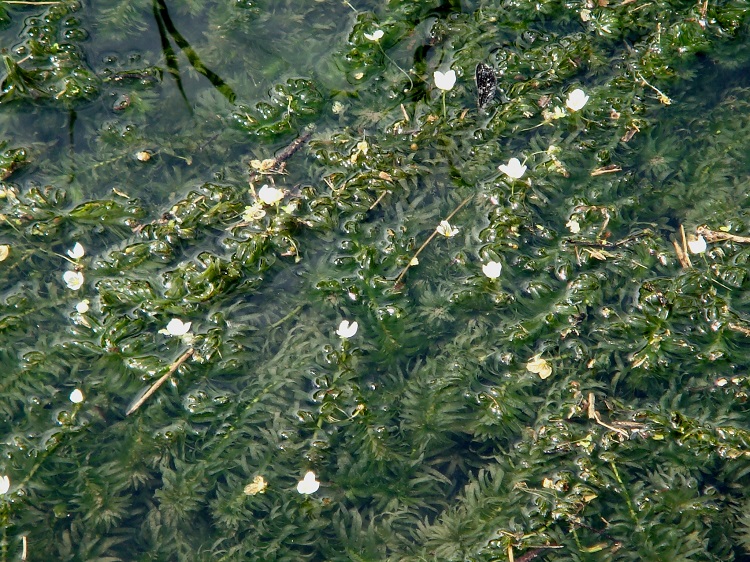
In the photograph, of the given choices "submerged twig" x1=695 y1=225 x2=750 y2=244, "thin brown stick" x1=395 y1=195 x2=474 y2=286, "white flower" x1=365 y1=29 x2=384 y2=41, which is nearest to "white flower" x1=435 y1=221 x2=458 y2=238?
"thin brown stick" x1=395 y1=195 x2=474 y2=286

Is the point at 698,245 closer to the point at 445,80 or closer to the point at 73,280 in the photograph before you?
the point at 445,80

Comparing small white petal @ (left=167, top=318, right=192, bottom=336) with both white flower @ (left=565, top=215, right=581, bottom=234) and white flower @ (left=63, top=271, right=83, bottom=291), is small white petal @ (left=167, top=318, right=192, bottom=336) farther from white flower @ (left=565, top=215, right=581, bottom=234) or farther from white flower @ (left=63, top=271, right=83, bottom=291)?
white flower @ (left=565, top=215, right=581, bottom=234)

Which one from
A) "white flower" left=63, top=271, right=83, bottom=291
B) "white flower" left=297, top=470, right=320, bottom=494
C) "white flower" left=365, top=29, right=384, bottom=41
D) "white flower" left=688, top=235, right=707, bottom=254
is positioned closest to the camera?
"white flower" left=297, top=470, right=320, bottom=494

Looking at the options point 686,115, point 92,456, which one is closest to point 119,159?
point 92,456

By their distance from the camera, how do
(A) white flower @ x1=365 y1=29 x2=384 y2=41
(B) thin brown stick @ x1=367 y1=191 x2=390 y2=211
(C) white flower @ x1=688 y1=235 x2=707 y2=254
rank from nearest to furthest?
(C) white flower @ x1=688 y1=235 x2=707 y2=254, (B) thin brown stick @ x1=367 y1=191 x2=390 y2=211, (A) white flower @ x1=365 y1=29 x2=384 y2=41

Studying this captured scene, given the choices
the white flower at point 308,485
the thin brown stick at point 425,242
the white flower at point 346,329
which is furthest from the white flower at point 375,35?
the white flower at point 308,485

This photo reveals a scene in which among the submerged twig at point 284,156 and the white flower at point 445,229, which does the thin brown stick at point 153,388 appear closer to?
the submerged twig at point 284,156
